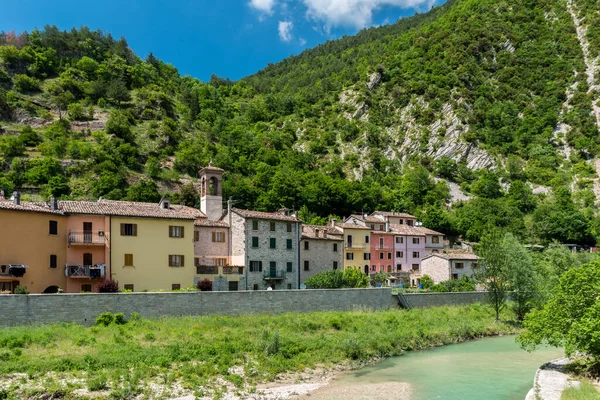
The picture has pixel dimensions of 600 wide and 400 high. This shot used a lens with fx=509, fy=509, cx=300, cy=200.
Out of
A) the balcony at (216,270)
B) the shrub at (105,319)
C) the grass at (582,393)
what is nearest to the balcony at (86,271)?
the balcony at (216,270)

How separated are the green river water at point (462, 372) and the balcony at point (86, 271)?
2260 centimetres

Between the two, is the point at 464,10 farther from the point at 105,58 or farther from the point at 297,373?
the point at 297,373

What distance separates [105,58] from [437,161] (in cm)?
10260

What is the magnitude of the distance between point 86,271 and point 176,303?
1033cm

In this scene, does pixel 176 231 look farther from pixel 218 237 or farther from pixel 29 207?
pixel 29 207

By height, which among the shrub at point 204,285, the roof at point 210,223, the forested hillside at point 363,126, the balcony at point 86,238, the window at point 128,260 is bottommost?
the shrub at point 204,285

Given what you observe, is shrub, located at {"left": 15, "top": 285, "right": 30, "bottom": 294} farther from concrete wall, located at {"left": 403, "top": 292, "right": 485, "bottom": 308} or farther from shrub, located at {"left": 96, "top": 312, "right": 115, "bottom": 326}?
concrete wall, located at {"left": 403, "top": 292, "right": 485, "bottom": 308}

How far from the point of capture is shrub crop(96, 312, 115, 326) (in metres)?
31.5

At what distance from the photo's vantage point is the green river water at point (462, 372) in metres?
24.6

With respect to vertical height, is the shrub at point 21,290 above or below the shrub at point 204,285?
above

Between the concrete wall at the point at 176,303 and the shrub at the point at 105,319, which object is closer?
the concrete wall at the point at 176,303

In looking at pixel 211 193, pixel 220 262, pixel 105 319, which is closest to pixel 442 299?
pixel 220 262

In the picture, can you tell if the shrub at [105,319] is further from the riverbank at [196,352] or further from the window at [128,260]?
the window at [128,260]

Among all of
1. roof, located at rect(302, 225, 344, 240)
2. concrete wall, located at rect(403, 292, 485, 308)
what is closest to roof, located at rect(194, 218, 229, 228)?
roof, located at rect(302, 225, 344, 240)
